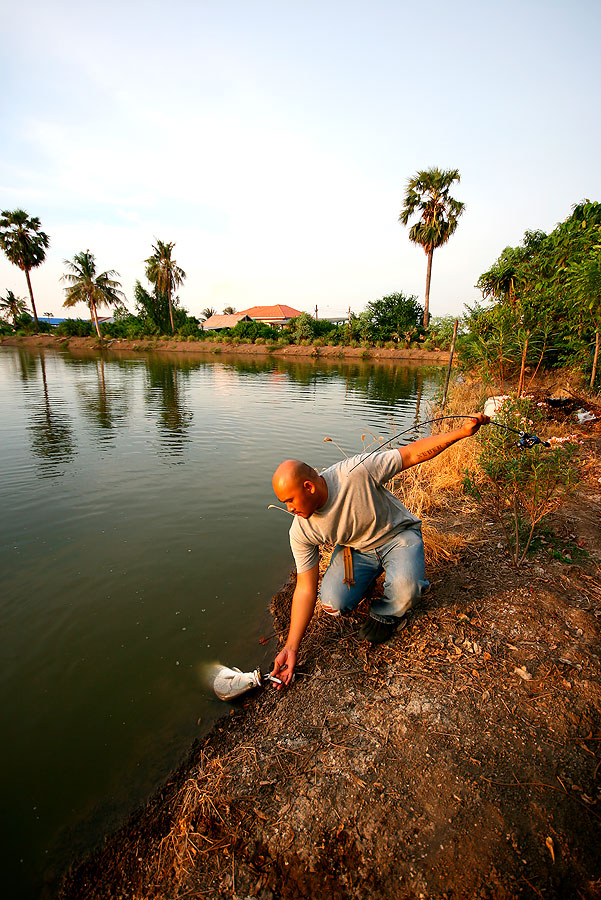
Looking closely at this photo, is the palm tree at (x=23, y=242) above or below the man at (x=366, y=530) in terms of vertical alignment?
above

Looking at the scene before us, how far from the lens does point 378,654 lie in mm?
2557

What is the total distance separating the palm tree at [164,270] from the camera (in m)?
50.8

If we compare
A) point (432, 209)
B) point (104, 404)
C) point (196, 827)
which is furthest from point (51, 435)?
point (432, 209)

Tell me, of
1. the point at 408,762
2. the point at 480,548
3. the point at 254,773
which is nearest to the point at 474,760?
the point at 408,762

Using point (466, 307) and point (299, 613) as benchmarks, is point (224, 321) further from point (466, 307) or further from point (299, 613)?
point (299, 613)

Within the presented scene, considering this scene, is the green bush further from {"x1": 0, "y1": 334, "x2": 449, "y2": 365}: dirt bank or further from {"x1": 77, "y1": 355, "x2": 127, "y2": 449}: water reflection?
{"x1": 0, "y1": 334, "x2": 449, "y2": 365}: dirt bank

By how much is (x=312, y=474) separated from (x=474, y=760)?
1.50 m

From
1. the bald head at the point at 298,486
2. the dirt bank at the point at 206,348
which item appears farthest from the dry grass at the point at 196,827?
the dirt bank at the point at 206,348

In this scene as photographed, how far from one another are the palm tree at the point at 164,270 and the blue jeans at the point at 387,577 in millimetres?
53537

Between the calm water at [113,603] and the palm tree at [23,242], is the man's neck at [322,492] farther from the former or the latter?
the palm tree at [23,242]

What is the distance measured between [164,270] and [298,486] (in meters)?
57.1

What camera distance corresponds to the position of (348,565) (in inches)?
105

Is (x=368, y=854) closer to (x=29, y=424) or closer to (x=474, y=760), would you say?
(x=474, y=760)

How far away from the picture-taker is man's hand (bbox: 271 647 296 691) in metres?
2.46
